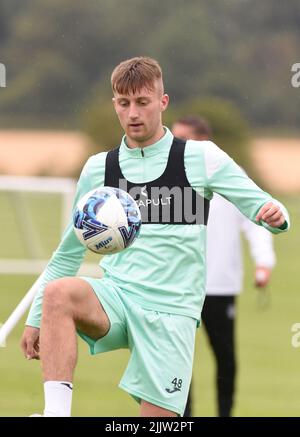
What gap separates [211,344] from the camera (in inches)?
329

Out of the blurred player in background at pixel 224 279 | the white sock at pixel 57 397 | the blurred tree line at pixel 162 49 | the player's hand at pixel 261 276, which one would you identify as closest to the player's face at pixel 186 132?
the blurred player in background at pixel 224 279

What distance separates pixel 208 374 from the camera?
11.3 meters

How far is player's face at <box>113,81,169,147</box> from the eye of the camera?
5.76 metres

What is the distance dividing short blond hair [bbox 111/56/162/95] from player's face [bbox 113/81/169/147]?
0.02m

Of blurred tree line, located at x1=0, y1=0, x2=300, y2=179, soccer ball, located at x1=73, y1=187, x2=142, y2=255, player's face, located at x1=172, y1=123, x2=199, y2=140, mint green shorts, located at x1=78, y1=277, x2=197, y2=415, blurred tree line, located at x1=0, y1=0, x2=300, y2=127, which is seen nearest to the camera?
soccer ball, located at x1=73, y1=187, x2=142, y2=255

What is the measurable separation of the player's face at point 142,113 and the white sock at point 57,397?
4.09 ft

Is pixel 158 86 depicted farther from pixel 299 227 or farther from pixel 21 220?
pixel 299 227

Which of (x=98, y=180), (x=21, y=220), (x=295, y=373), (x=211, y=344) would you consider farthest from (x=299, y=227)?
(x=98, y=180)

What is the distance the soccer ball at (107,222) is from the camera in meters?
5.51


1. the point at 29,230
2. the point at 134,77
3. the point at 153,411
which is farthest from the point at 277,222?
the point at 29,230

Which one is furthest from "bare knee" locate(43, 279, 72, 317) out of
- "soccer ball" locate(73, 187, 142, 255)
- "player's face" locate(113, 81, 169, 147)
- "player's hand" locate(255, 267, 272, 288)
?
"player's hand" locate(255, 267, 272, 288)

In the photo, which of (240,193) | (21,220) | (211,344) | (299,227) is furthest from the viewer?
(299,227)

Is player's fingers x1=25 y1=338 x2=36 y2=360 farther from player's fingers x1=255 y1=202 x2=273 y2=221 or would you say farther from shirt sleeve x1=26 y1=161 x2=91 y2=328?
player's fingers x1=255 y1=202 x2=273 y2=221
